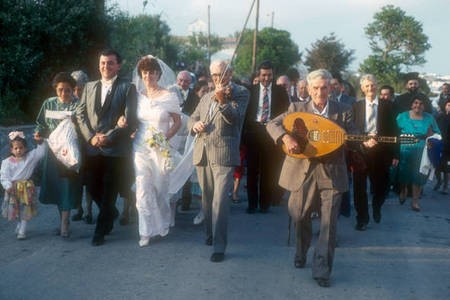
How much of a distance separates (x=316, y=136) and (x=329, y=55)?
64010 millimetres

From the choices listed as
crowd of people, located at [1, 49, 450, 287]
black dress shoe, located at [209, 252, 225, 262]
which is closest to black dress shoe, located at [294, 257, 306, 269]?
crowd of people, located at [1, 49, 450, 287]

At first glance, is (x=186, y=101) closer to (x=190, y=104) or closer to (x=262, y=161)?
(x=190, y=104)

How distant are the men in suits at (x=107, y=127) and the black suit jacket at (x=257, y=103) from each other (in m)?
2.84

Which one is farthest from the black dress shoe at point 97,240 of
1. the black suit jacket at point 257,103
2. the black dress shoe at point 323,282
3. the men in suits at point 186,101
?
the black suit jacket at point 257,103

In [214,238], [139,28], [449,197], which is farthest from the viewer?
[139,28]

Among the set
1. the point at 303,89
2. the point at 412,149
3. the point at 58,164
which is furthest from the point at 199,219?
the point at 303,89

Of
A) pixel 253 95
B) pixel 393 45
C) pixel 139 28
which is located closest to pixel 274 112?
pixel 253 95

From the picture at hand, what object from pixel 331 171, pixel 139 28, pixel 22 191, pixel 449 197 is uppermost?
pixel 139 28

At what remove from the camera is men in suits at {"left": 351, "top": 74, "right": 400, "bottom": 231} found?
8.64 meters

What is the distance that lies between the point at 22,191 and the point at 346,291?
13.3 ft

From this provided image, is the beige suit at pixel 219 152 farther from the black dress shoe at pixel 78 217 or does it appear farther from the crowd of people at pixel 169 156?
the black dress shoe at pixel 78 217

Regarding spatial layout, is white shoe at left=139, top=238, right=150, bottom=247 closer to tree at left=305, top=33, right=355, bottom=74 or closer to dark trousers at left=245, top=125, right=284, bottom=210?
dark trousers at left=245, top=125, right=284, bottom=210

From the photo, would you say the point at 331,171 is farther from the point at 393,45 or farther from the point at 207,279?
the point at 393,45

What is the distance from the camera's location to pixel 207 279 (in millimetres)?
6082
